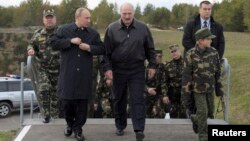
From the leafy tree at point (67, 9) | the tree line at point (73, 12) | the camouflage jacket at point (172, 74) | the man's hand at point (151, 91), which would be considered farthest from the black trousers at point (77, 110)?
the leafy tree at point (67, 9)

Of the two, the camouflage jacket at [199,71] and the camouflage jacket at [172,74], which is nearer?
the camouflage jacket at [199,71]

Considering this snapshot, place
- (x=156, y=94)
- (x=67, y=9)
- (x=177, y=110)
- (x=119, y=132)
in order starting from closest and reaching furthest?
(x=119, y=132) < (x=156, y=94) < (x=177, y=110) < (x=67, y=9)

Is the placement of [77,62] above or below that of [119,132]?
above

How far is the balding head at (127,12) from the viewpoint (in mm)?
6193

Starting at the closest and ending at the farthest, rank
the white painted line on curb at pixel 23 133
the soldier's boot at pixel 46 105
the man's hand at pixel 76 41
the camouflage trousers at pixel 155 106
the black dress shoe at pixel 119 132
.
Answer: the man's hand at pixel 76 41 < the white painted line on curb at pixel 23 133 < the black dress shoe at pixel 119 132 < the soldier's boot at pixel 46 105 < the camouflage trousers at pixel 155 106

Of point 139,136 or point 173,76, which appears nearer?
point 139,136

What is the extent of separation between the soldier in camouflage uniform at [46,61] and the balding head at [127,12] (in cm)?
151

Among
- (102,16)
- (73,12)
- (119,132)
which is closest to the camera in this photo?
(119,132)

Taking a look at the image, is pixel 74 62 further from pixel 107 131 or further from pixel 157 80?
pixel 157 80

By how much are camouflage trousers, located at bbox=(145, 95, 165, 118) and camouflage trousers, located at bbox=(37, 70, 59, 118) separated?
5.52 feet

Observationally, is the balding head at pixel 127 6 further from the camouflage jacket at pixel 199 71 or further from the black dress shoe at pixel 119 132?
the black dress shoe at pixel 119 132

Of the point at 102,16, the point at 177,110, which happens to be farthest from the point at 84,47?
the point at 102,16

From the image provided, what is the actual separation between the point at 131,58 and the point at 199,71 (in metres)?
0.87

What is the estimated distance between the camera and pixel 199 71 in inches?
245
